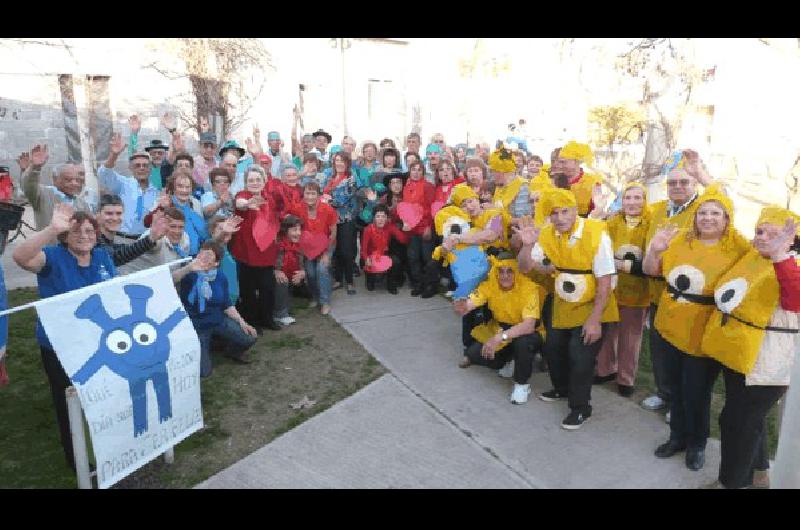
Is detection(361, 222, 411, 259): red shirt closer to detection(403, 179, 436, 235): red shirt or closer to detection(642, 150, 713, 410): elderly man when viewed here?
detection(403, 179, 436, 235): red shirt

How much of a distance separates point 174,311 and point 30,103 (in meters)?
10.4

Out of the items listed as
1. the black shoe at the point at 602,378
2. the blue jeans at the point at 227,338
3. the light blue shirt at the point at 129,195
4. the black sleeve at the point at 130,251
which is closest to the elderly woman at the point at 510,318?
the black shoe at the point at 602,378

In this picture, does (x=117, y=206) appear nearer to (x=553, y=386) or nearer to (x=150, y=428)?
(x=150, y=428)

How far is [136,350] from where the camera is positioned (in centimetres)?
328

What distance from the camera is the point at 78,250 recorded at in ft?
11.3

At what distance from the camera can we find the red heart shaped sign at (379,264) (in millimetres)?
7189

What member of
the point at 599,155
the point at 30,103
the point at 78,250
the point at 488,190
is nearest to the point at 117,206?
the point at 78,250

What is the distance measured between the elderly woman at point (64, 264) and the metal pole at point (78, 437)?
492 mm

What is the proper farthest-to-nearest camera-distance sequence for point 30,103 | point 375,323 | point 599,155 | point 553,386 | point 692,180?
point 30,103, point 599,155, point 375,323, point 553,386, point 692,180

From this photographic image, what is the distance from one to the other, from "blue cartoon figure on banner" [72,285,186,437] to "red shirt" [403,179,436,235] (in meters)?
4.13

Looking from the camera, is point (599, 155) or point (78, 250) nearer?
point (78, 250)

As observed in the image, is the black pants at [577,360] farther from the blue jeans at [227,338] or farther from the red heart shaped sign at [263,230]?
the red heart shaped sign at [263,230]

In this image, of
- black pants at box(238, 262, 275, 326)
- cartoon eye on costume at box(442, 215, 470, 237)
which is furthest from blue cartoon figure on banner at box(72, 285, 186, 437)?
cartoon eye on costume at box(442, 215, 470, 237)

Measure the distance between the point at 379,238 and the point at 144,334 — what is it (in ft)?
13.8
